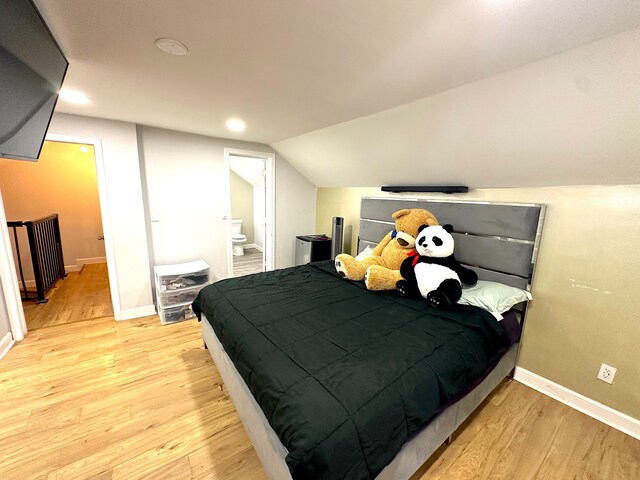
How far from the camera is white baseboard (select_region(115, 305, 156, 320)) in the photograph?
306 centimetres

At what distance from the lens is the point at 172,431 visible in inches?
65.9

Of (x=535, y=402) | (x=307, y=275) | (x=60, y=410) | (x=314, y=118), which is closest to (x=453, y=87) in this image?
(x=314, y=118)

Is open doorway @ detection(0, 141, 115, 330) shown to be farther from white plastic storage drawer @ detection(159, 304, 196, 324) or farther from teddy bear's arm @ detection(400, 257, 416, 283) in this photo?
teddy bear's arm @ detection(400, 257, 416, 283)

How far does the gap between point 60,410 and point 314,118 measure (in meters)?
2.99

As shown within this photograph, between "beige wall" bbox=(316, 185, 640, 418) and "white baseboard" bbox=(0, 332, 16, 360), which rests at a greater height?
"beige wall" bbox=(316, 185, 640, 418)

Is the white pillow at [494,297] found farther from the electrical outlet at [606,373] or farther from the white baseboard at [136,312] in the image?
the white baseboard at [136,312]

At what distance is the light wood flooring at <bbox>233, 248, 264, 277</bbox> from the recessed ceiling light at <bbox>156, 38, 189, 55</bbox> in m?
3.52

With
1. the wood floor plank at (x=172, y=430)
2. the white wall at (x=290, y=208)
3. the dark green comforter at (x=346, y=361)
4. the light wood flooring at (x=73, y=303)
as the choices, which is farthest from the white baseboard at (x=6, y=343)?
the white wall at (x=290, y=208)

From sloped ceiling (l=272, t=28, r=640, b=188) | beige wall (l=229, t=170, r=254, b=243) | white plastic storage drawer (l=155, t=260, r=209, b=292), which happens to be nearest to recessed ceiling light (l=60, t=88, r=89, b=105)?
white plastic storage drawer (l=155, t=260, r=209, b=292)

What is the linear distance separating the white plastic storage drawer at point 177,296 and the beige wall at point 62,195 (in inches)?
101

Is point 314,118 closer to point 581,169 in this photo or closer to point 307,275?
point 307,275

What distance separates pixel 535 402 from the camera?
2008mm

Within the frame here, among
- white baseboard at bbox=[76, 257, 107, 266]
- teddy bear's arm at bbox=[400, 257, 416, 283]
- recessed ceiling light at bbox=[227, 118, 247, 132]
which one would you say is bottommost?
white baseboard at bbox=[76, 257, 107, 266]

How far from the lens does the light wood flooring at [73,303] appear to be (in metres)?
2.97
